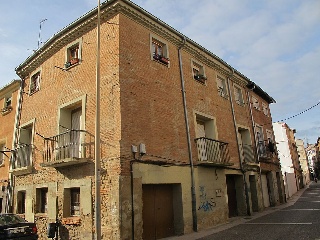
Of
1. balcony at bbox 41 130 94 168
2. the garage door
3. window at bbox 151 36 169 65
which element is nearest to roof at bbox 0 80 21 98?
balcony at bbox 41 130 94 168

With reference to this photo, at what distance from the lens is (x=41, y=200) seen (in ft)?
38.8

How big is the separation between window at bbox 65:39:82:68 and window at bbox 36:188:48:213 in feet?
18.5

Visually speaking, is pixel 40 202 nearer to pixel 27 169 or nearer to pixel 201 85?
pixel 27 169

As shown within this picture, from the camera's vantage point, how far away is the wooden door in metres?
9.71

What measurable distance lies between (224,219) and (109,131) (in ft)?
24.8

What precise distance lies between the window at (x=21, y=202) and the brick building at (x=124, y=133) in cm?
5

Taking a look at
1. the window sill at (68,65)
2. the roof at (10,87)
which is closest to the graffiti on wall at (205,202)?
the window sill at (68,65)

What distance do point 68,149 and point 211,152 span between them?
654cm

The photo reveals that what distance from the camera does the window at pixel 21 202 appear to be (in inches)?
502

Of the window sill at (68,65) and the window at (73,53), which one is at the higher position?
the window at (73,53)

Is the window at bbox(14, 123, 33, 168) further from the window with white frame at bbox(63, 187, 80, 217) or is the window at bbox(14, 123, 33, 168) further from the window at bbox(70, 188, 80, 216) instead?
the window at bbox(70, 188, 80, 216)

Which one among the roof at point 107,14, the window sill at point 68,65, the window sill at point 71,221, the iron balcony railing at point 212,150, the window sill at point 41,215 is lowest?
the window sill at point 71,221

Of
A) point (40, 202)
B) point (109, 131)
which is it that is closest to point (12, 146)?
point (40, 202)

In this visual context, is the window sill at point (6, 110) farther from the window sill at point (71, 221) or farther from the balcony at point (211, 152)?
the balcony at point (211, 152)
